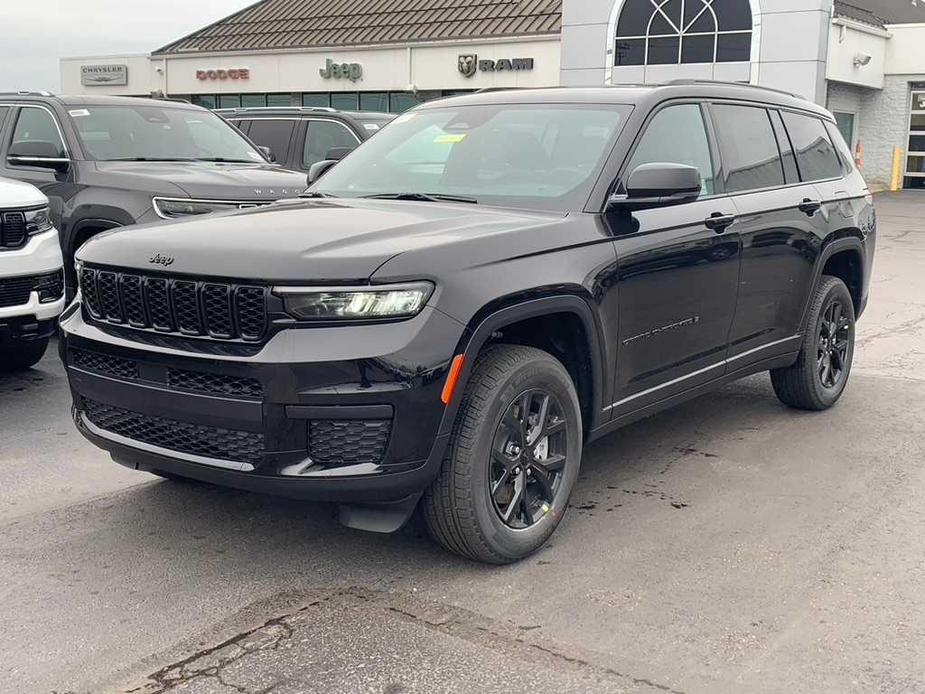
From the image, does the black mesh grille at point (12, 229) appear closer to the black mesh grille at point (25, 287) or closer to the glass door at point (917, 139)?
the black mesh grille at point (25, 287)

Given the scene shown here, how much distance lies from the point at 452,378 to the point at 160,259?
113 centimetres

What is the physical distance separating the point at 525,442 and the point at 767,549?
109 centimetres

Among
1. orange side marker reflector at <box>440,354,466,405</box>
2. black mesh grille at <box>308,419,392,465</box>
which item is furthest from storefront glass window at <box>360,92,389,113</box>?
black mesh grille at <box>308,419,392,465</box>

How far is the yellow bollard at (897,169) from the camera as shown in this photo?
33188 millimetres

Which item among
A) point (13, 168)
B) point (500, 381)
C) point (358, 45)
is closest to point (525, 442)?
point (500, 381)

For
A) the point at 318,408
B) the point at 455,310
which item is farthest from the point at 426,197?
the point at 318,408

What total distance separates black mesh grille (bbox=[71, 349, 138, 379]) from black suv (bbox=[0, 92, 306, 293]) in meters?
3.81

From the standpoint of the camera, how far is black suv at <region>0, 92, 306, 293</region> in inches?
314

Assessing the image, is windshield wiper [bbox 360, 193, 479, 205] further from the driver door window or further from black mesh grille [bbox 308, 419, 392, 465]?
the driver door window

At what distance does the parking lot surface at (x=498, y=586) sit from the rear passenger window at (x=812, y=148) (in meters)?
1.65

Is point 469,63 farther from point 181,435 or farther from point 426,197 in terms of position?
point 181,435

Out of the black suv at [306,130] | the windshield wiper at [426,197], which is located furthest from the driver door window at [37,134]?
the windshield wiper at [426,197]

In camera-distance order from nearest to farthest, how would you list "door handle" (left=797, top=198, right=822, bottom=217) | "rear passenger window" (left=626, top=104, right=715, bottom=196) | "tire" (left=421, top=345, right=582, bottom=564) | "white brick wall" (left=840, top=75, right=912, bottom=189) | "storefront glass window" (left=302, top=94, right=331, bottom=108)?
"tire" (left=421, top=345, right=582, bottom=564) < "rear passenger window" (left=626, top=104, right=715, bottom=196) < "door handle" (left=797, top=198, right=822, bottom=217) < "white brick wall" (left=840, top=75, right=912, bottom=189) < "storefront glass window" (left=302, top=94, right=331, bottom=108)

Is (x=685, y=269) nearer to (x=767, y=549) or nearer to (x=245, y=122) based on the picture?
(x=767, y=549)
